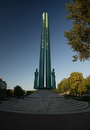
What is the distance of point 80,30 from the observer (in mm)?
12539

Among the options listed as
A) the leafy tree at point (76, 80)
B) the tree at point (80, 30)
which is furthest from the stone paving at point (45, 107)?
the leafy tree at point (76, 80)

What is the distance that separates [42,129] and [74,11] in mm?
15303

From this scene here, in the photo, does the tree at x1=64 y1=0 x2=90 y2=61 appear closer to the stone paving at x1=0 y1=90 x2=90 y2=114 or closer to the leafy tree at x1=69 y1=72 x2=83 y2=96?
the stone paving at x1=0 y1=90 x2=90 y2=114

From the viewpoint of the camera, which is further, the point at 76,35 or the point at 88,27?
the point at 76,35

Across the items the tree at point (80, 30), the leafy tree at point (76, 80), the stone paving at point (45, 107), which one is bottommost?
the stone paving at point (45, 107)

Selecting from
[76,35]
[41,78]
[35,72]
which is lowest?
[41,78]

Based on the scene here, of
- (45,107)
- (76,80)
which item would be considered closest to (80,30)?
(45,107)

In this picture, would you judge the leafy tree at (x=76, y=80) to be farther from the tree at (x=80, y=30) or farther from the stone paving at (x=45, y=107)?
the tree at (x=80, y=30)

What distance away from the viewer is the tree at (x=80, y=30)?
11595 millimetres

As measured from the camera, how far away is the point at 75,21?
13.5 m

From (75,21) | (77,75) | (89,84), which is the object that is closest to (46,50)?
(75,21)

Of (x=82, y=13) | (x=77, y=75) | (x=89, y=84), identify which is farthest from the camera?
(x=77, y=75)

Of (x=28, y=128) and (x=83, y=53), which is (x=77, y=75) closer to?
(x=83, y=53)

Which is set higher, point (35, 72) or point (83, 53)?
point (83, 53)
